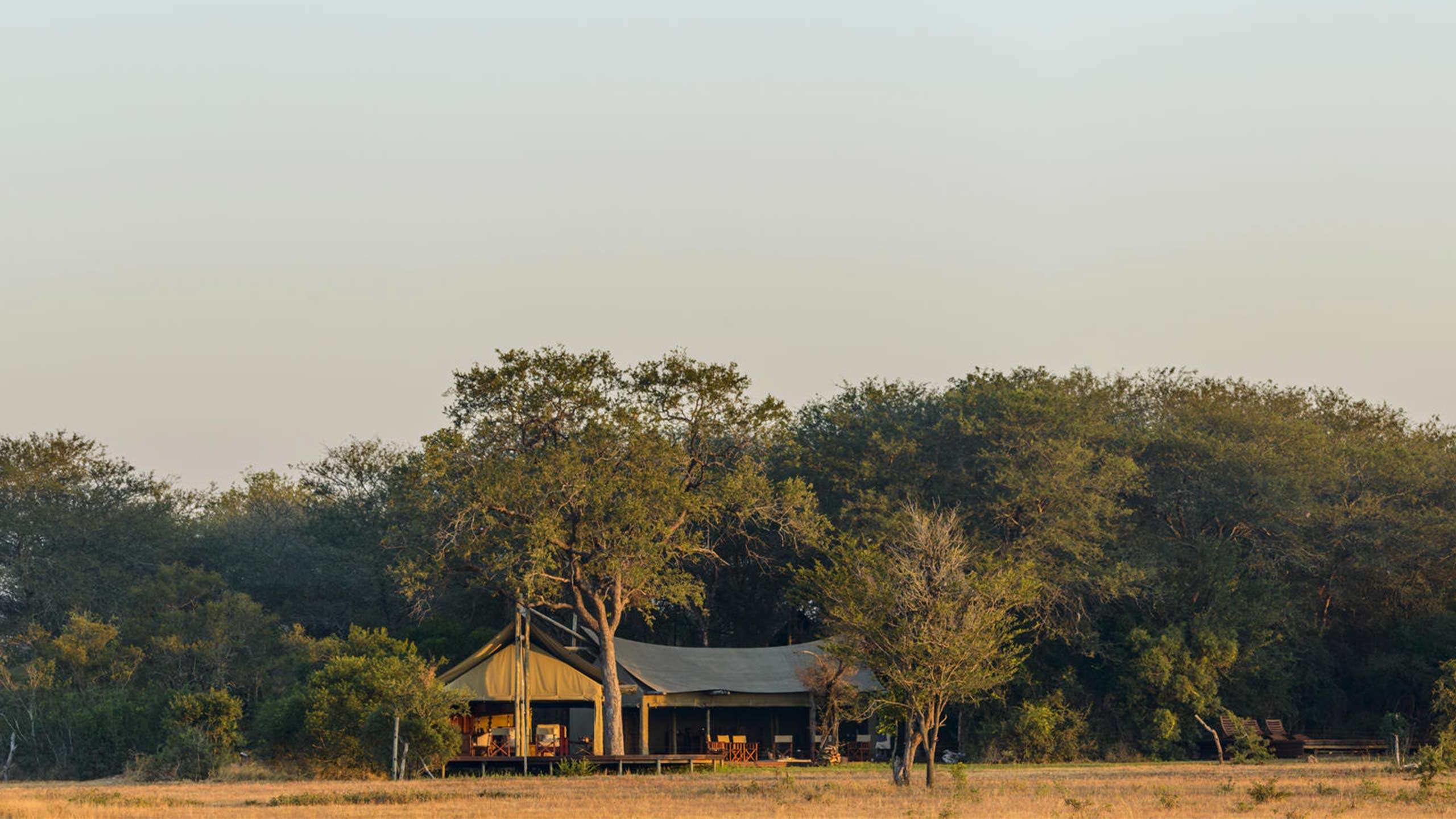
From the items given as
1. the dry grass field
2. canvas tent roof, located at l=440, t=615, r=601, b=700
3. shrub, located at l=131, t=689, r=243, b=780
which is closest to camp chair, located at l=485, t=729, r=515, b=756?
canvas tent roof, located at l=440, t=615, r=601, b=700

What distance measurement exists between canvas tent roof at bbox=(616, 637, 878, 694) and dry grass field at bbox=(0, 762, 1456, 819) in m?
7.52

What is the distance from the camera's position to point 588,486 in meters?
40.6

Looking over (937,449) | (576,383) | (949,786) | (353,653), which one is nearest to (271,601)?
(353,653)

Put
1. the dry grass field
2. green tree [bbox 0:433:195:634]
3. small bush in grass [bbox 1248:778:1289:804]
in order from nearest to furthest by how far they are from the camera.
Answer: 1. the dry grass field
2. small bush in grass [bbox 1248:778:1289:804]
3. green tree [bbox 0:433:195:634]

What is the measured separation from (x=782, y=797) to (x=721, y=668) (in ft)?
58.4

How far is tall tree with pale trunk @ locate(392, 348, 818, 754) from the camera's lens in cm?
4075

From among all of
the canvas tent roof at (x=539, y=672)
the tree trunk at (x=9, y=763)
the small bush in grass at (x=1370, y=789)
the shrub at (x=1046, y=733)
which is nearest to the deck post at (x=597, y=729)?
the canvas tent roof at (x=539, y=672)

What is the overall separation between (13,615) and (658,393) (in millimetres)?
27374

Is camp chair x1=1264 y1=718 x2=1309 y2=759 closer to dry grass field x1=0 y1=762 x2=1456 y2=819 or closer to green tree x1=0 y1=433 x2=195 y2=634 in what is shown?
dry grass field x1=0 y1=762 x2=1456 y2=819

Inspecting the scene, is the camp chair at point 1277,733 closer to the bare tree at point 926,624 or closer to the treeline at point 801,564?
the treeline at point 801,564

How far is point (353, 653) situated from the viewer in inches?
1647

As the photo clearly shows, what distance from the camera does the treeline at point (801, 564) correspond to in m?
40.9

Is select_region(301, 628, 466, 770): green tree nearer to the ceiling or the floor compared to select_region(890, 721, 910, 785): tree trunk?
nearer to the ceiling

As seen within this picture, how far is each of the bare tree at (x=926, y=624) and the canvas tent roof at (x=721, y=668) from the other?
12.5 metres
